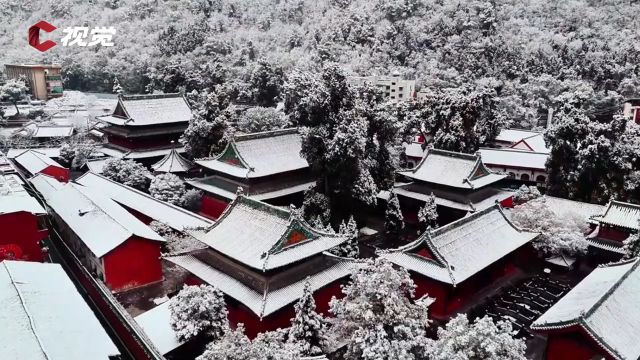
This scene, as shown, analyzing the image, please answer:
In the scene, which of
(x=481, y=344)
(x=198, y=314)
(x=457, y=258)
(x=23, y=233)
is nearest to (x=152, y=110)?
(x=23, y=233)

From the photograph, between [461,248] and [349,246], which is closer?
[461,248]

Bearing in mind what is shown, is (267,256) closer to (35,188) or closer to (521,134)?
(35,188)

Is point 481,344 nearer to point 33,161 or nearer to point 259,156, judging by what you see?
point 259,156

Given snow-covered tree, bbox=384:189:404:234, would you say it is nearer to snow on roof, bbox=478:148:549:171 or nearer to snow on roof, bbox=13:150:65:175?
snow on roof, bbox=478:148:549:171

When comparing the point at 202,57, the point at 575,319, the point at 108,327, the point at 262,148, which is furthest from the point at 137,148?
the point at 202,57

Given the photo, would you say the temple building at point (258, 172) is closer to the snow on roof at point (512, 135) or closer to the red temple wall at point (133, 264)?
the red temple wall at point (133, 264)

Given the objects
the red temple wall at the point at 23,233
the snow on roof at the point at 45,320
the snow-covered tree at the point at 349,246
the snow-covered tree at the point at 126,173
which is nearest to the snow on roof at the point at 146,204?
the snow-covered tree at the point at 126,173

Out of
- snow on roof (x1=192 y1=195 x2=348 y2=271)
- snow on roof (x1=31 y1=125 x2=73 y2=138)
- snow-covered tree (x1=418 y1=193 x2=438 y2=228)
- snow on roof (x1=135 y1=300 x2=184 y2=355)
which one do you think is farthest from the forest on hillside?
snow on roof (x1=135 y1=300 x2=184 y2=355)
